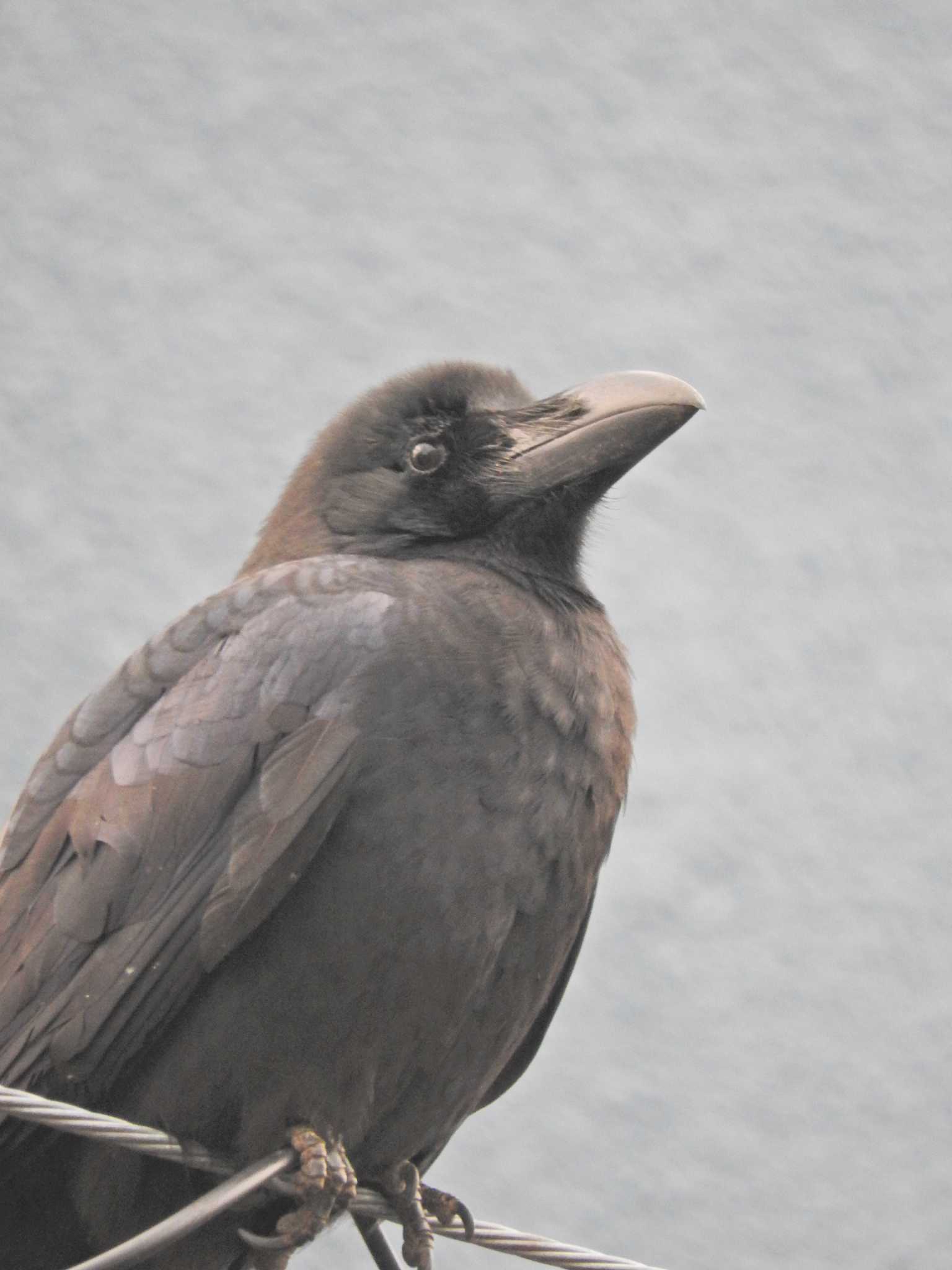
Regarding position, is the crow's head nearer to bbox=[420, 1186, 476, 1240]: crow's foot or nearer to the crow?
the crow

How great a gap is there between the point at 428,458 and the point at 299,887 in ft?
4.12

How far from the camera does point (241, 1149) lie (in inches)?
140

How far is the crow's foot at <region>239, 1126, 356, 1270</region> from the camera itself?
139 inches

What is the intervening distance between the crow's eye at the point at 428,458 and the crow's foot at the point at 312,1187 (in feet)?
5.28

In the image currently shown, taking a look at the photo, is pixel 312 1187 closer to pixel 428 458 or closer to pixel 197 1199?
pixel 197 1199

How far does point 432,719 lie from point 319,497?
103 cm

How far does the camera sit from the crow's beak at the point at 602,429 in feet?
13.9

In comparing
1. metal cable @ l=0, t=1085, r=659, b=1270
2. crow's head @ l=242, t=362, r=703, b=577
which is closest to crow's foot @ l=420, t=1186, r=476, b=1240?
metal cable @ l=0, t=1085, r=659, b=1270

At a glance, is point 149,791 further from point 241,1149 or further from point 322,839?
point 241,1149

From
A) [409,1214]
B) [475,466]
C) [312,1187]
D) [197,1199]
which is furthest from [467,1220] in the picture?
[475,466]

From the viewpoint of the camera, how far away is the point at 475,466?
4387 mm

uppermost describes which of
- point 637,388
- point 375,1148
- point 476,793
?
point 637,388

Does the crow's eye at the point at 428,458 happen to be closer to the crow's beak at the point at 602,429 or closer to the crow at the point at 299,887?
the crow's beak at the point at 602,429

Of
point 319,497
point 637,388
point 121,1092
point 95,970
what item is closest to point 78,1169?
point 121,1092
